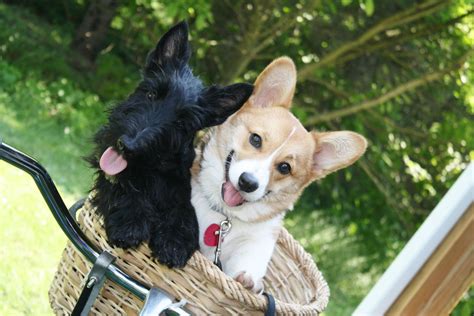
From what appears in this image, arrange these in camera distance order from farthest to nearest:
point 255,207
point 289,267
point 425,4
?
point 425,4
point 289,267
point 255,207

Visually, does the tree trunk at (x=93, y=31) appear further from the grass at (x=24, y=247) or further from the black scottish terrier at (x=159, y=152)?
the black scottish terrier at (x=159, y=152)

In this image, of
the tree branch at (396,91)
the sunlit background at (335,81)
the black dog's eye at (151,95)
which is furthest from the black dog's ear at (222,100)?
the tree branch at (396,91)

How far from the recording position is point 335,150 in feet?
7.18

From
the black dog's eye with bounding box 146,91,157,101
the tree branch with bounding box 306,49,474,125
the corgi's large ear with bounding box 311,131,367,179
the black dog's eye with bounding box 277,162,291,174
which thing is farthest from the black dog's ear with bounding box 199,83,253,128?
the tree branch with bounding box 306,49,474,125

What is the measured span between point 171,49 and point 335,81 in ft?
14.9

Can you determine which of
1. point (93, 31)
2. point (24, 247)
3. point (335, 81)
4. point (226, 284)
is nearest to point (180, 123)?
point (226, 284)

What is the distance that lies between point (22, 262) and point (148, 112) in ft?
6.35

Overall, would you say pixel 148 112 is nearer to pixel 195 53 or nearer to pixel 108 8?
pixel 195 53

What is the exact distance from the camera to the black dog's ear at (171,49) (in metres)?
1.85

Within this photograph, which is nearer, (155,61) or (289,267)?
(155,61)

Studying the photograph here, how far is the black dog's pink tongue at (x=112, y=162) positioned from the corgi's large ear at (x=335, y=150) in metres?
0.72

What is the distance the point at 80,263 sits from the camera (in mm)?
1745

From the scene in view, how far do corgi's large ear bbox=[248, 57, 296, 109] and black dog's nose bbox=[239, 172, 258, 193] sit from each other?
294mm

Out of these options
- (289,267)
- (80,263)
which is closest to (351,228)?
(289,267)
